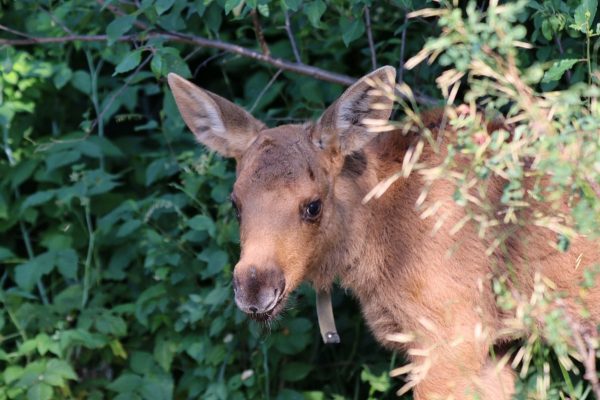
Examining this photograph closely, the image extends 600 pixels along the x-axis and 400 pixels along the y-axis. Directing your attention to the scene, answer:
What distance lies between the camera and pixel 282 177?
479cm

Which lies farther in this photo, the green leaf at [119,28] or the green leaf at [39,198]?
the green leaf at [39,198]

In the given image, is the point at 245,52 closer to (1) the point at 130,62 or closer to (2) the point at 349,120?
(1) the point at 130,62

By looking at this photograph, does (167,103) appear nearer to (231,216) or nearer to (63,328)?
(231,216)

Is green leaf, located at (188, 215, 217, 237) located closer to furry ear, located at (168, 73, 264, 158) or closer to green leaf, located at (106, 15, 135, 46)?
furry ear, located at (168, 73, 264, 158)

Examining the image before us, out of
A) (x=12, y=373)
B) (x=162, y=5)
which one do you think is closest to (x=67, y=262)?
(x=12, y=373)

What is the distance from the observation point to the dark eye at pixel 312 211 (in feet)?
15.7

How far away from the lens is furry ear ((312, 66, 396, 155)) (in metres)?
5.02

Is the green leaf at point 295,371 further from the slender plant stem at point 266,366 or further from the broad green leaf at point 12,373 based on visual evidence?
the broad green leaf at point 12,373

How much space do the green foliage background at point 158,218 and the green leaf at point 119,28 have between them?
12 millimetres

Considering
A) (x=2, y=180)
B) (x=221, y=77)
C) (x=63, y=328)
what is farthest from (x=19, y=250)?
(x=221, y=77)

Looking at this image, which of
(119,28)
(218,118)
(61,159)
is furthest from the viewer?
(61,159)

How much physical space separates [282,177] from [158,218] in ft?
7.29

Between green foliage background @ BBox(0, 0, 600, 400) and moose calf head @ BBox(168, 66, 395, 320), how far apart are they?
1.56 ft

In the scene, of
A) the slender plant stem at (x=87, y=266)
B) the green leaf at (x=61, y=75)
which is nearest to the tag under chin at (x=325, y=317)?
the slender plant stem at (x=87, y=266)
